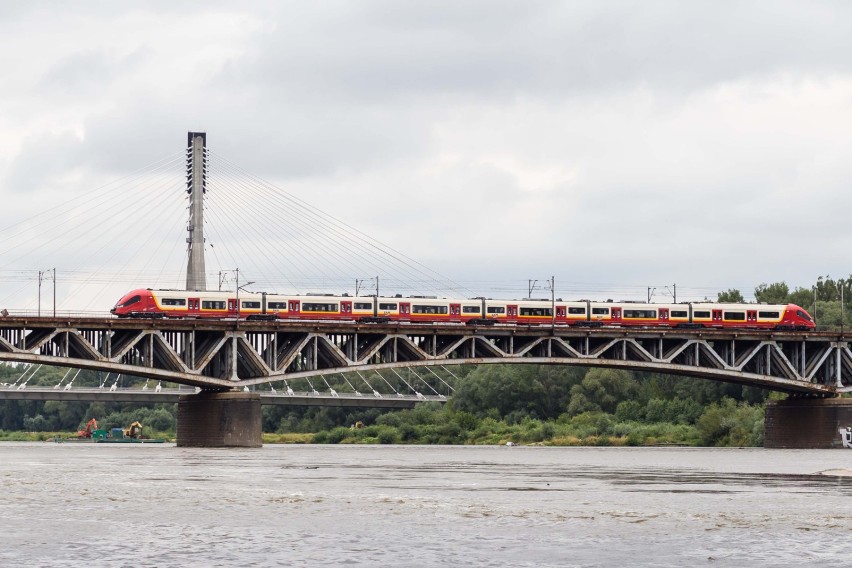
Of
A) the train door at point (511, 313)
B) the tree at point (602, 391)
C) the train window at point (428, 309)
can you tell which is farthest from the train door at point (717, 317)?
the tree at point (602, 391)

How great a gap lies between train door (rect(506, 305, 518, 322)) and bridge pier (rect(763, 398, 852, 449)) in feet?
89.9

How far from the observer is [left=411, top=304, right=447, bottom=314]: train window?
12781 cm

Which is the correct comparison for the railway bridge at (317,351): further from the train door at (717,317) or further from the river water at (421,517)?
the river water at (421,517)

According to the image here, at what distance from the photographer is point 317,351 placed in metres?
122

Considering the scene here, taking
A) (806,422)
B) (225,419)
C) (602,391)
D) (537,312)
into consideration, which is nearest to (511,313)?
(537,312)

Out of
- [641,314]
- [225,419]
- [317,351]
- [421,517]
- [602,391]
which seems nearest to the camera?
[421,517]

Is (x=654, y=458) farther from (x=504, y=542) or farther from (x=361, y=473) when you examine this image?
(x=504, y=542)

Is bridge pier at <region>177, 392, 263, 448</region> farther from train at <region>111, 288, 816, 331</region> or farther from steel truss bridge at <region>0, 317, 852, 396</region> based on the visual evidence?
train at <region>111, 288, 816, 331</region>

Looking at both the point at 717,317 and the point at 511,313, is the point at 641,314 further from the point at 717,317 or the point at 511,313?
the point at 511,313

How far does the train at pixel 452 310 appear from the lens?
120000 millimetres

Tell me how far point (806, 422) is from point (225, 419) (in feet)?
181

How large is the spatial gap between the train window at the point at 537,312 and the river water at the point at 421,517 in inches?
1871

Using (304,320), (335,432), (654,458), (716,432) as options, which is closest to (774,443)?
(716,432)

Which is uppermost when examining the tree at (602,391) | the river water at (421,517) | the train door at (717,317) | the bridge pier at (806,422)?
the train door at (717,317)
